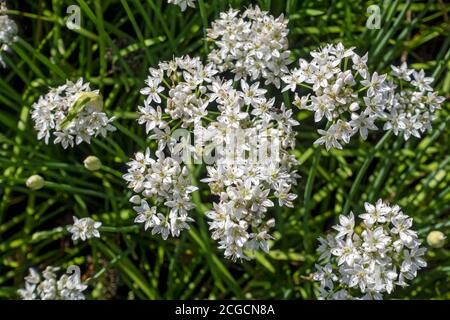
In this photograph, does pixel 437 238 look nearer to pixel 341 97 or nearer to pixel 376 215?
pixel 376 215

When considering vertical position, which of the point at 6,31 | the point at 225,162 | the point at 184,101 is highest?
the point at 6,31

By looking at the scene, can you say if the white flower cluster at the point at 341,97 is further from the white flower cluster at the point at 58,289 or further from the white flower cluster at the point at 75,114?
the white flower cluster at the point at 58,289

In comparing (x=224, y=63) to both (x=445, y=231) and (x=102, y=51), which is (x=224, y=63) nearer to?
(x=102, y=51)

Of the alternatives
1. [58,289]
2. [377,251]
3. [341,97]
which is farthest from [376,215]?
[58,289]

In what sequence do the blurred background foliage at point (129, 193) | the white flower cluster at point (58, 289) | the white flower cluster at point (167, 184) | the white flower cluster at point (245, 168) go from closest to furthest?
1. the white flower cluster at point (245, 168)
2. the white flower cluster at point (167, 184)
3. the white flower cluster at point (58, 289)
4. the blurred background foliage at point (129, 193)

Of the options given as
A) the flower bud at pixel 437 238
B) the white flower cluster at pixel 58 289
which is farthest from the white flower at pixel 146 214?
the flower bud at pixel 437 238
